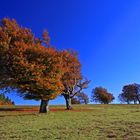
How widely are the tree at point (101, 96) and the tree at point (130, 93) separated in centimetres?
1112

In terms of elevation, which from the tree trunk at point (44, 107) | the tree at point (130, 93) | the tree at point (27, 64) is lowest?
the tree trunk at point (44, 107)

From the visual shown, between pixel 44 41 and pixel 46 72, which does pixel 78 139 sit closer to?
pixel 46 72

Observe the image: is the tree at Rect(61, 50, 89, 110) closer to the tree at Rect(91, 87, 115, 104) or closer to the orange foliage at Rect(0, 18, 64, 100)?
the orange foliage at Rect(0, 18, 64, 100)

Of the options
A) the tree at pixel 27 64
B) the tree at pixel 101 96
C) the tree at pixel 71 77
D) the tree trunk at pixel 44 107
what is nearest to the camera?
the tree at pixel 27 64

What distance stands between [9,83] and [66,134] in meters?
22.2

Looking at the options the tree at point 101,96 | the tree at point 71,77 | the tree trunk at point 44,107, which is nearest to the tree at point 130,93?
the tree at point 101,96

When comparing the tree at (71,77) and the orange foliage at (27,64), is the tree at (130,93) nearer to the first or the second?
the tree at (71,77)

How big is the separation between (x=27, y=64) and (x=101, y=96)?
8308cm

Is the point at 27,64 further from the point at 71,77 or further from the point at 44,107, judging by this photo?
the point at 71,77

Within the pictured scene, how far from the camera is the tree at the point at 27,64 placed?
36812mm

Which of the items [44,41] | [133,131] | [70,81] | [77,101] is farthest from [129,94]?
[133,131]

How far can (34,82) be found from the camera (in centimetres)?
3812

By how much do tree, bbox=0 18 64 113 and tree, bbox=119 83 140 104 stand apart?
88971mm

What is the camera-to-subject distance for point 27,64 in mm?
36500
